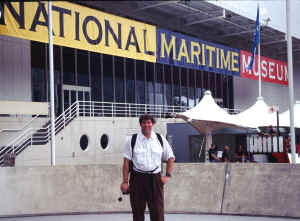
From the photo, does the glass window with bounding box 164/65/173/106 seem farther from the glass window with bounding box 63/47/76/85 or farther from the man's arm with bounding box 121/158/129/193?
the man's arm with bounding box 121/158/129/193

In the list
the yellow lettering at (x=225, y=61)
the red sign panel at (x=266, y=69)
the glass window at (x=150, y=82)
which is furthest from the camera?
the red sign panel at (x=266, y=69)

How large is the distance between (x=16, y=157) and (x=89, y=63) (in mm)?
11556

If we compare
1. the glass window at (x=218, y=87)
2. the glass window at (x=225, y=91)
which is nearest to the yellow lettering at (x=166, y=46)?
the glass window at (x=218, y=87)

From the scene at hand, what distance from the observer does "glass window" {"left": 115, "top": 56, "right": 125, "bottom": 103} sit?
105ft

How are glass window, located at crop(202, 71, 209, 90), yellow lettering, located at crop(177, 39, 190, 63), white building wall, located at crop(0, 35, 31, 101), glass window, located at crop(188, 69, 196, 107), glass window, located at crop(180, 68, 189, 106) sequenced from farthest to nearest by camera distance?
1. glass window, located at crop(202, 71, 209, 90)
2. glass window, located at crop(188, 69, 196, 107)
3. glass window, located at crop(180, 68, 189, 106)
4. yellow lettering, located at crop(177, 39, 190, 63)
5. white building wall, located at crop(0, 35, 31, 101)

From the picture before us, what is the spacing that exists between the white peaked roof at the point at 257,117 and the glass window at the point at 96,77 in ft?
33.3

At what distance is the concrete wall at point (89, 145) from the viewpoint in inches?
800

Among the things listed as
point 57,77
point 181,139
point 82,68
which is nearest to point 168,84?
point 181,139

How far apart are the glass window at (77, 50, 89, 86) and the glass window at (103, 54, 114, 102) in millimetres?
1642

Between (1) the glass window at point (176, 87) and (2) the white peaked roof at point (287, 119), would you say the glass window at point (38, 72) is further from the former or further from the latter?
(2) the white peaked roof at point (287, 119)

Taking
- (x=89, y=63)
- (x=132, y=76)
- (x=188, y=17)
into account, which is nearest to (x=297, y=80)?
(x=188, y=17)

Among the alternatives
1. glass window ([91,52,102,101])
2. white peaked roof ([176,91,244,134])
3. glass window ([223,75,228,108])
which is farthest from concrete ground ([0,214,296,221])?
glass window ([223,75,228,108])

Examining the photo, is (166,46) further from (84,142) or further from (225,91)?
(225,91)

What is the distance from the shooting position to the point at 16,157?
19641 mm
